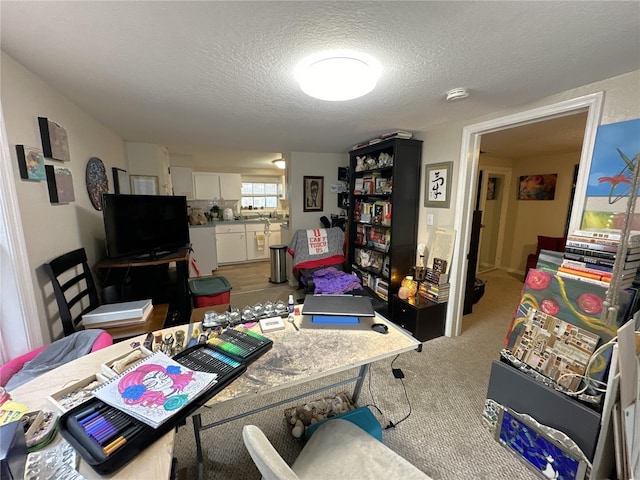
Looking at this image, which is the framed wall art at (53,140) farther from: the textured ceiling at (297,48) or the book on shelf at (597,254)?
the book on shelf at (597,254)

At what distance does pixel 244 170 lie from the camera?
253 inches

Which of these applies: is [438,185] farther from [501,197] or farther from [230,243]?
[230,243]

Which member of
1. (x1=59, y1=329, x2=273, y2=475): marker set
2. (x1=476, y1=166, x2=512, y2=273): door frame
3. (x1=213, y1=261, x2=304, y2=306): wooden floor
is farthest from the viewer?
(x1=476, y1=166, x2=512, y2=273): door frame

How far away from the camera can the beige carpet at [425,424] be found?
1.42m

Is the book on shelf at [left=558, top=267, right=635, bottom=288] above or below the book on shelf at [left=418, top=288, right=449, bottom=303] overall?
above

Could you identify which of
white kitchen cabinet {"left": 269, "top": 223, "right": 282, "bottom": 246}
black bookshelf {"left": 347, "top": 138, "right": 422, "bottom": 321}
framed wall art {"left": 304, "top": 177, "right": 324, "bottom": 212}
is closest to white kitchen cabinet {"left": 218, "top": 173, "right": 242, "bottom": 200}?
white kitchen cabinet {"left": 269, "top": 223, "right": 282, "bottom": 246}

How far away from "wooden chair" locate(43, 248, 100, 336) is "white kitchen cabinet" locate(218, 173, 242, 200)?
13.0 ft

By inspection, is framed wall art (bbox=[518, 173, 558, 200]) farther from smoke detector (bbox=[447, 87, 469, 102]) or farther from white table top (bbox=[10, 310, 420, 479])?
white table top (bbox=[10, 310, 420, 479])

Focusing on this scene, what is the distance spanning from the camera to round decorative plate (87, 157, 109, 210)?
227 centimetres

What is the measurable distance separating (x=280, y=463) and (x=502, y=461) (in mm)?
1604

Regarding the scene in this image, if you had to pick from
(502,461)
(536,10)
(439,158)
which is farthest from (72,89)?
(502,461)

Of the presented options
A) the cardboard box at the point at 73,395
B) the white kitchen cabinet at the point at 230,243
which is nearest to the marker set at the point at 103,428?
the cardboard box at the point at 73,395

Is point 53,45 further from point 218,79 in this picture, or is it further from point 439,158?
point 439,158

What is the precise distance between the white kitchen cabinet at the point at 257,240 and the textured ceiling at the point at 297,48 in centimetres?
351
